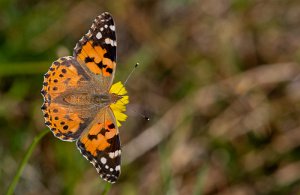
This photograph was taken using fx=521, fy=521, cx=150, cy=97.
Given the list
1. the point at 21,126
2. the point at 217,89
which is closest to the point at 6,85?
the point at 21,126

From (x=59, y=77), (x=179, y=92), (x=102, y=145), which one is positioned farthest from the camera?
(x=179, y=92)

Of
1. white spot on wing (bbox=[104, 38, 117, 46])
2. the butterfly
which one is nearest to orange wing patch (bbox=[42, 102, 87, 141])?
the butterfly

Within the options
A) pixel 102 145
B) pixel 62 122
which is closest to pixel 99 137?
pixel 102 145

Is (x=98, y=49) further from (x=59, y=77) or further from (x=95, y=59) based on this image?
(x=59, y=77)

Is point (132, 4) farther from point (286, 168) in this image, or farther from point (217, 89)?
point (286, 168)

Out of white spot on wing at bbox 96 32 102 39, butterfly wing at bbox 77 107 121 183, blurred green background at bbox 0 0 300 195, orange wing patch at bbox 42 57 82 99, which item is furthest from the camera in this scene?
blurred green background at bbox 0 0 300 195

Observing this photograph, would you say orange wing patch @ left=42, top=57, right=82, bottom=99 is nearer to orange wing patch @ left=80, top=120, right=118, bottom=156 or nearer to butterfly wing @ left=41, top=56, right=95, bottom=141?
butterfly wing @ left=41, top=56, right=95, bottom=141

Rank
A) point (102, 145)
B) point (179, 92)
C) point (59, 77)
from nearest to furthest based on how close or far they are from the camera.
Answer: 1. point (102, 145)
2. point (59, 77)
3. point (179, 92)
